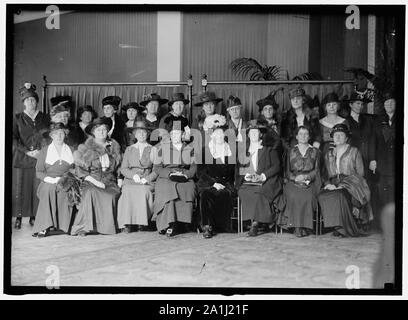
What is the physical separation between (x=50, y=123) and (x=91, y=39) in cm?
111

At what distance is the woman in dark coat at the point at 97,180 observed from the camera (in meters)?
5.98

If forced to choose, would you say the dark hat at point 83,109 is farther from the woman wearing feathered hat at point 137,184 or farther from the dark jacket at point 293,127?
the dark jacket at point 293,127

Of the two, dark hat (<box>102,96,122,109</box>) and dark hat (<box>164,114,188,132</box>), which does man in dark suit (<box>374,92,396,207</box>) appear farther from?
dark hat (<box>102,96,122,109</box>)

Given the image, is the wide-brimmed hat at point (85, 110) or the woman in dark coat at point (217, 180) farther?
the wide-brimmed hat at point (85, 110)

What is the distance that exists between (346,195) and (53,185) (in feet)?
11.2

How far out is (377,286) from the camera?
555 centimetres

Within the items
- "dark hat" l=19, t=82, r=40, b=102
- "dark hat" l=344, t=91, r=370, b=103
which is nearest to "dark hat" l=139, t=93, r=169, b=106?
"dark hat" l=19, t=82, r=40, b=102

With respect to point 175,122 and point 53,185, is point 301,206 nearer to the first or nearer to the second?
point 175,122

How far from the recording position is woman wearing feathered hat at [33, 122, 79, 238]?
5957 mm

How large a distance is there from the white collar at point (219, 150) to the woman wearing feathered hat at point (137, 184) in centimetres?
72

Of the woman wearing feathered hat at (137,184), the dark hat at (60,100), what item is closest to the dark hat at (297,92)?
the woman wearing feathered hat at (137,184)

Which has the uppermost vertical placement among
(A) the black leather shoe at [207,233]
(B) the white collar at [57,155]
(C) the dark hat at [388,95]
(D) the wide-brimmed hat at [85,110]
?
(C) the dark hat at [388,95]

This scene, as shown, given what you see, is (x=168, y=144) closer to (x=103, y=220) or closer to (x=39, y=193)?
(x=103, y=220)

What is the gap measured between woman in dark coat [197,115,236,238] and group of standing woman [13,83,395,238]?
0.01 meters
